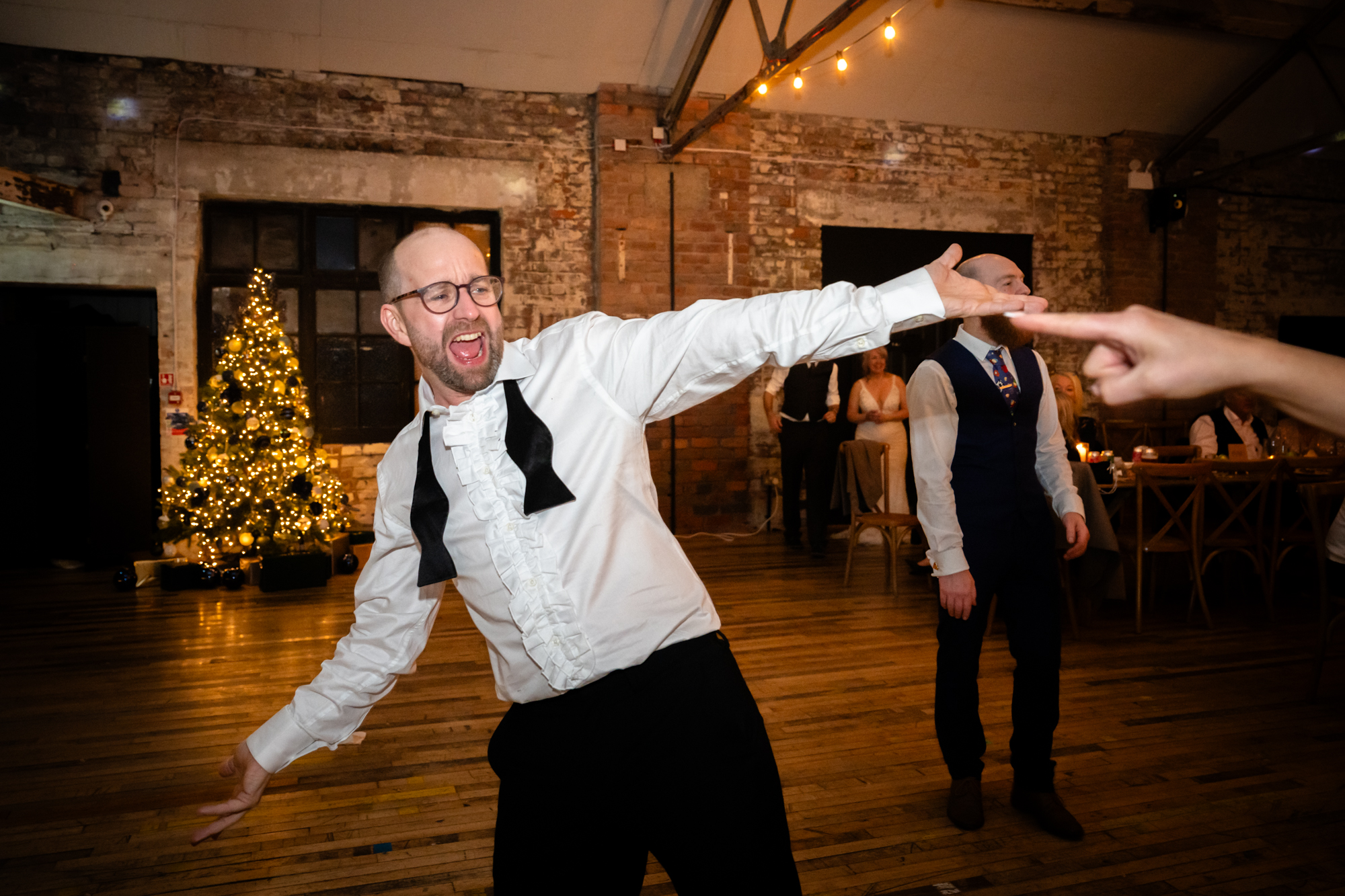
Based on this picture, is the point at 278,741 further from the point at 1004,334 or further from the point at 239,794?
the point at 1004,334

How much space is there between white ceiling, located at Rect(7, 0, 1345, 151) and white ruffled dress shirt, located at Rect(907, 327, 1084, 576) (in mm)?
4633

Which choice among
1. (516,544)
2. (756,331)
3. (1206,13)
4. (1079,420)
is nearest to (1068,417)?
(1079,420)

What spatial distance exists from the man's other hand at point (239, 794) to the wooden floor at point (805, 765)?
99 centimetres

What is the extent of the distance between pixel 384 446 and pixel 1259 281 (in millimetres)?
9073

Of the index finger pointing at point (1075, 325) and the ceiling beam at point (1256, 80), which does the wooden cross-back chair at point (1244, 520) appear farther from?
the ceiling beam at point (1256, 80)

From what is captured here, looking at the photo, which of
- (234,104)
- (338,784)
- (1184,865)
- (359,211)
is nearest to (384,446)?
(359,211)

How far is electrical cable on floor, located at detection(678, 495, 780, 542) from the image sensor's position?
25.6ft

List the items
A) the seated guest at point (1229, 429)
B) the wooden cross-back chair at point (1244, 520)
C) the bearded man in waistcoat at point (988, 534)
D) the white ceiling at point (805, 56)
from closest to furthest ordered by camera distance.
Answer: the bearded man in waistcoat at point (988, 534), the wooden cross-back chair at point (1244, 520), the white ceiling at point (805, 56), the seated guest at point (1229, 429)

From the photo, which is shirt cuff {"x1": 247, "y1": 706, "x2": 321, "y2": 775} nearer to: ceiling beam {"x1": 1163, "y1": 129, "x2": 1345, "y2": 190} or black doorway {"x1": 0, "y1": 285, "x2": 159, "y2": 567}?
black doorway {"x1": 0, "y1": 285, "x2": 159, "y2": 567}

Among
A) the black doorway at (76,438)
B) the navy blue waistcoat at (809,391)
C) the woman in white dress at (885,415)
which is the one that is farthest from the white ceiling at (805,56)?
the woman in white dress at (885,415)

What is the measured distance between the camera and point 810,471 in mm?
7176

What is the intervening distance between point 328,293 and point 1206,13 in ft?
26.0

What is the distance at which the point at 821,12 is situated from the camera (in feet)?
22.9

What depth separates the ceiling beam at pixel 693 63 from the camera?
21.4 ft
